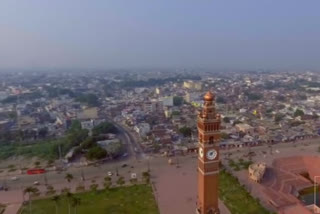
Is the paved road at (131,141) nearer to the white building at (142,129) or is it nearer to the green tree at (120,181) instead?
the white building at (142,129)

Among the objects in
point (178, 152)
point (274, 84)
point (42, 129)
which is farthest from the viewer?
point (274, 84)

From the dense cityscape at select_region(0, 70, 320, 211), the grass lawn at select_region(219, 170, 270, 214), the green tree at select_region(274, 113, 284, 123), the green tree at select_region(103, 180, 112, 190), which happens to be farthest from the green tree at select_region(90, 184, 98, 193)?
the green tree at select_region(274, 113, 284, 123)

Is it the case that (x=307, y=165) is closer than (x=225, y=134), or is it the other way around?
(x=307, y=165)

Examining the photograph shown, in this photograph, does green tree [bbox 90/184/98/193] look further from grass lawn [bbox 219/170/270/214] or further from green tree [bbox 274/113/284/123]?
green tree [bbox 274/113/284/123]

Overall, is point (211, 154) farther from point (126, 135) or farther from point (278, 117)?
point (278, 117)

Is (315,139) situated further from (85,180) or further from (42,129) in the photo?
(42,129)

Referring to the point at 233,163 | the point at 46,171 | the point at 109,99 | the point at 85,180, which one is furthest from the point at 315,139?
the point at 109,99

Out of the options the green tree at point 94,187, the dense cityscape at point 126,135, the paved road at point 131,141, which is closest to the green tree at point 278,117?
the dense cityscape at point 126,135

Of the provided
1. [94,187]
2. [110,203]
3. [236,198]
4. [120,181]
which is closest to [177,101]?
[120,181]

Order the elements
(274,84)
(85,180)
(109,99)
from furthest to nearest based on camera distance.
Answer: (274,84), (109,99), (85,180)
